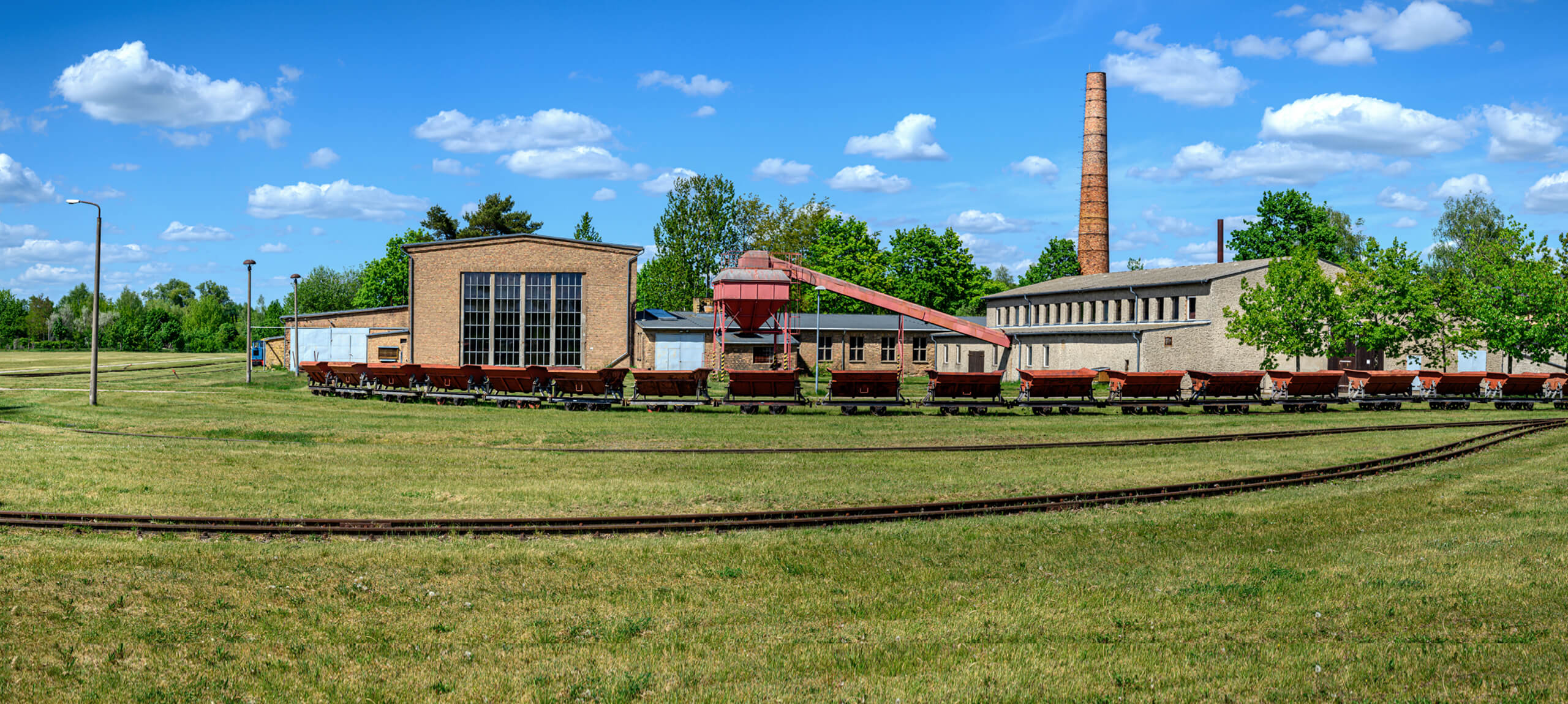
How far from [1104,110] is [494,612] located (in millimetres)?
73978

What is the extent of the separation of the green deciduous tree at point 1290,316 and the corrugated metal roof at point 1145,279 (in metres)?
2.54

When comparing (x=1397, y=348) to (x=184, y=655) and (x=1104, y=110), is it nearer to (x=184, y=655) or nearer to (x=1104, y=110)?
(x=1104, y=110)

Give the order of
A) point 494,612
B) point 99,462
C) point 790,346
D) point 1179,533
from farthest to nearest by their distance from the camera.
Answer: point 790,346 < point 99,462 < point 1179,533 < point 494,612

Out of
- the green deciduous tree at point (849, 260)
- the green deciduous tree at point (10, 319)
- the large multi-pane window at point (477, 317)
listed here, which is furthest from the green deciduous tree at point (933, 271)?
the green deciduous tree at point (10, 319)

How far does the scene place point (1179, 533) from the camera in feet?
45.4

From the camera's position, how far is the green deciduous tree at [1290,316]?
165 ft

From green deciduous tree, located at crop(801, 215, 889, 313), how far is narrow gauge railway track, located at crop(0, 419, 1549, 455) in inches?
2202

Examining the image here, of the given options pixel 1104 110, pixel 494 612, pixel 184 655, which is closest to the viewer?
pixel 184 655

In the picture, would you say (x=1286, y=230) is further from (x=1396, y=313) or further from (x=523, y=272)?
(x=523, y=272)

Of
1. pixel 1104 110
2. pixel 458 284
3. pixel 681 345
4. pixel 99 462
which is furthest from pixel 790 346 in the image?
pixel 99 462

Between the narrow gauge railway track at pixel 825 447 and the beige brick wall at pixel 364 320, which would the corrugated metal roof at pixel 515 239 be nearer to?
the beige brick wall at pixel 364 320

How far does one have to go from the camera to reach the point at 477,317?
58.8m

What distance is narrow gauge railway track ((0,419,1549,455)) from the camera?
23031 mm

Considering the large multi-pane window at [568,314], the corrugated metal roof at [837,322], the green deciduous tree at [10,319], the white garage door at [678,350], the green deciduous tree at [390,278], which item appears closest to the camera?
the large multi-pane window at [568,314]
